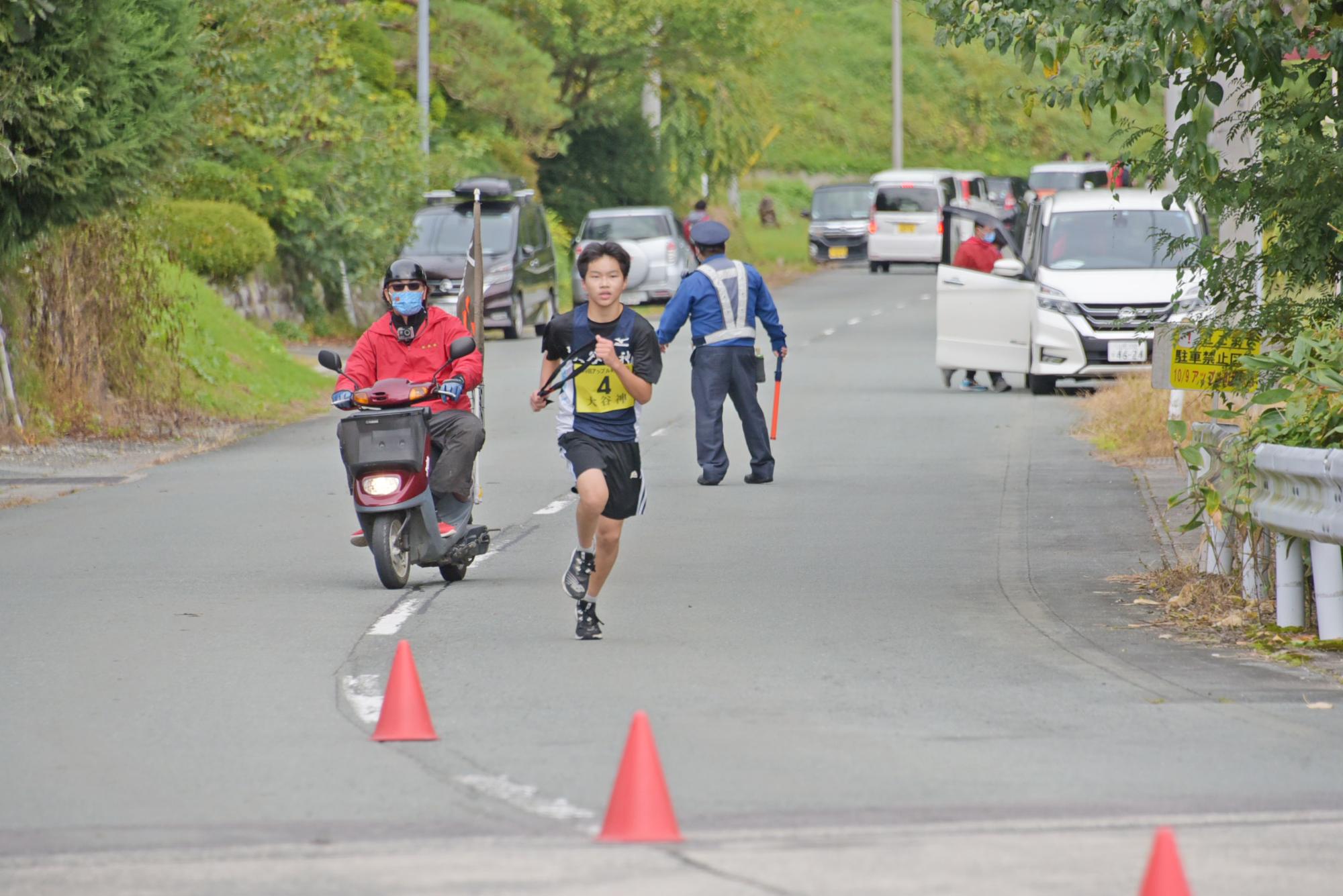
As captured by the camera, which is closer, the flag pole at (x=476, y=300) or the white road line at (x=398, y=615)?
the white road line at (x=398, y=615)

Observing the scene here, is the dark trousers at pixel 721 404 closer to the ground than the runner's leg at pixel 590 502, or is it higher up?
closer to the ground

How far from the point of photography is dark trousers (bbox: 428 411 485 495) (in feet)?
36.4

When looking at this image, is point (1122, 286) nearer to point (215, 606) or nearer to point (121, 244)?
point (121, 244)

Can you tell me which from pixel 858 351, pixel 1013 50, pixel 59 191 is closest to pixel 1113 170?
pixel 1013 50

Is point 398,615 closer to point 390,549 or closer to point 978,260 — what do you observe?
point 390,549

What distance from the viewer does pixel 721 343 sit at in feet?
53.3

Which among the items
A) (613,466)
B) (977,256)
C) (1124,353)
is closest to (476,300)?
(613,466)

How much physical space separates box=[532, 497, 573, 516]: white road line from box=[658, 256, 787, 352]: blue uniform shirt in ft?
5.30

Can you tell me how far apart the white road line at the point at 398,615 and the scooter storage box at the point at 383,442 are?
2.13ft

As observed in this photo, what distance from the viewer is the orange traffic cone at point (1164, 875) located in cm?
486

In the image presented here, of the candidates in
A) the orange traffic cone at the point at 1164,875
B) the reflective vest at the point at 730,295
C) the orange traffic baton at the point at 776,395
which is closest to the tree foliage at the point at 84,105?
the reflective vest at the point at 730,295

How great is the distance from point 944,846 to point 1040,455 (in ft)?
39.1

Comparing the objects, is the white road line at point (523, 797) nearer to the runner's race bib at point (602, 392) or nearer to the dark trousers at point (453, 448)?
the runner's race bib at point (602, 392)

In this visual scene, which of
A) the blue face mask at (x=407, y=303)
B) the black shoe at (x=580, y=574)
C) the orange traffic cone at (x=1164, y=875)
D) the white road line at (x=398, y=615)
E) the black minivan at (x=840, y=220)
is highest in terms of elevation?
the blue face mask at (x=407, y=303)
